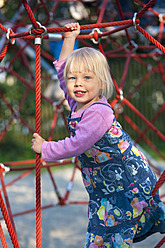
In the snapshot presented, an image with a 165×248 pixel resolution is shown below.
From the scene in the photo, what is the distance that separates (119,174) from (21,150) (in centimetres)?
350

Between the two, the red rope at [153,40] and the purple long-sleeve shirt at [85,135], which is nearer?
the purple long-sleeve shirt at [85,135]

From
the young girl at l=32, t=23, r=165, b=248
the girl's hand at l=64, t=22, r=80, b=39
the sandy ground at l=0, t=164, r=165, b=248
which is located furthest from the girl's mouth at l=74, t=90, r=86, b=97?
the sandy ground at l=0, t=164, r=165, b=248

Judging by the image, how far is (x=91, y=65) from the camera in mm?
980

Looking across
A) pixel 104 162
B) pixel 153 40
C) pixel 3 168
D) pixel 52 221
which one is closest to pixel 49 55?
pixel 3 168

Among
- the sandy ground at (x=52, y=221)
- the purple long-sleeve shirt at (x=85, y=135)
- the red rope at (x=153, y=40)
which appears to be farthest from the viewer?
the sandy ground at (x=52, y=221)

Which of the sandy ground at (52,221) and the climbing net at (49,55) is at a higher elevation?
the climbing net at (49,55)

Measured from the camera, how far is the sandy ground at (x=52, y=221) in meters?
1.66

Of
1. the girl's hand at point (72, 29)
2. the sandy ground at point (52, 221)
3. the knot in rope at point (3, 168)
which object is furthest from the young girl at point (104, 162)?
the knot in rope at point (3, 168)

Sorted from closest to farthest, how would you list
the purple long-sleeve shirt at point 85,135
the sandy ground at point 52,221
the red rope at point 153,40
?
the purple long-sleeve shirt at point 85,135
the red rope at point 153,40
the sandy ground at point 52,221

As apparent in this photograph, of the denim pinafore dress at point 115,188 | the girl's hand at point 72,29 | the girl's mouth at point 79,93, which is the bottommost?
the denim pinafore dress at point 115,188

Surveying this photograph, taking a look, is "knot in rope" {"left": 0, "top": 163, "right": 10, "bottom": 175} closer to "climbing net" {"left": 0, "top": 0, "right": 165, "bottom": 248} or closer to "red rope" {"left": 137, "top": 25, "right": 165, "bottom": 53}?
"climbing net" {"left": 0, "top": 0, "right": 165, "bottom": 248}

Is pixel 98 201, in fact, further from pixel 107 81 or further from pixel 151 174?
pixel 107 81

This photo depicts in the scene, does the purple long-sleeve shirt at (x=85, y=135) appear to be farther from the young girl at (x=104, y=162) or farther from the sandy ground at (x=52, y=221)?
the sandy ground at (x=52, y=221)

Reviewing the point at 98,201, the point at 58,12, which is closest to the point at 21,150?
the point at 58,12
